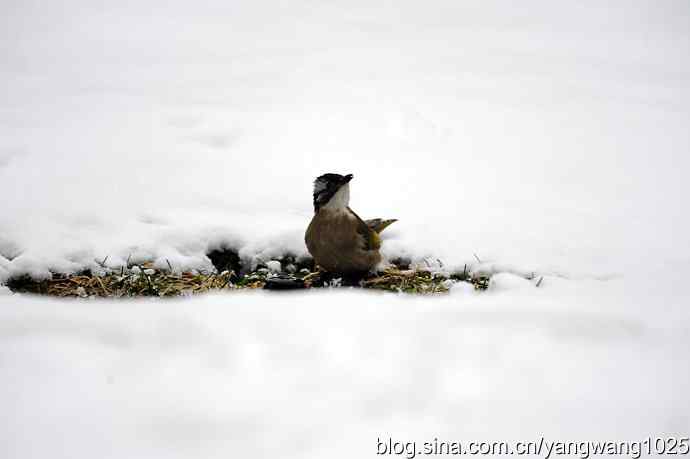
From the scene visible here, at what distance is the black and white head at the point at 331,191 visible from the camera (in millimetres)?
4785

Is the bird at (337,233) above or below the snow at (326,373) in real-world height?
above

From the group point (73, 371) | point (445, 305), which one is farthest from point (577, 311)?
point (73, 371)

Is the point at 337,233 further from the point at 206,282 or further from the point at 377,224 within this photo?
the point at 206,282

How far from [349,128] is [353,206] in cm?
309

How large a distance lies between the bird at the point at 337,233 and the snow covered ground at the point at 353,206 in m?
0.60

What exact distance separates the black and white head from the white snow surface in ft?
2.34

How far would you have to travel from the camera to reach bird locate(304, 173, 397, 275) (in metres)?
4.77

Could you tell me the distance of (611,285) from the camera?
4375 millimetres

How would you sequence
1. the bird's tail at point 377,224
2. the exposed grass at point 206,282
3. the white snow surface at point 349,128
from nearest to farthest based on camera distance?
1. the exposed grass at point 206,282
2. the bird's tail at point 377,224
3. the white snow surface at point 349,128

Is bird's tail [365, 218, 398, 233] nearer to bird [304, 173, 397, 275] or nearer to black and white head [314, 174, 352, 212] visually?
bird [304, 173, 397, 275]

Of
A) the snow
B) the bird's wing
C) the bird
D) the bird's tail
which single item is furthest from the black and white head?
the snow

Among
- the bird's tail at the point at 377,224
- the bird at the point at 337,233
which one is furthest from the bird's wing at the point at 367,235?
the bird's tail at the point at 377,224

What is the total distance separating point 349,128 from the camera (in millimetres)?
9477

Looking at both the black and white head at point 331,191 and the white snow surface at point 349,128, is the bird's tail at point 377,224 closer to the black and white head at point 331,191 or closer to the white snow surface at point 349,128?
the white snow surface at point 349,128
